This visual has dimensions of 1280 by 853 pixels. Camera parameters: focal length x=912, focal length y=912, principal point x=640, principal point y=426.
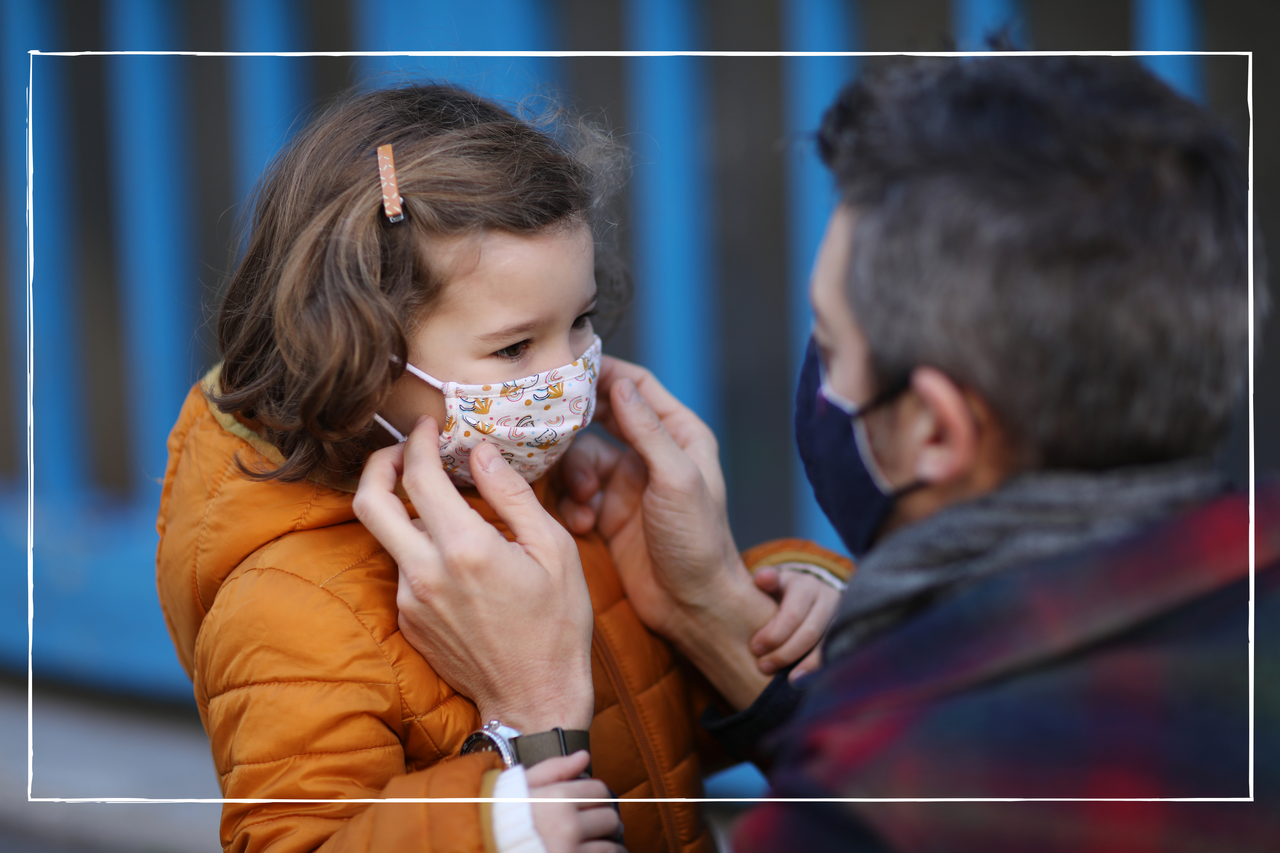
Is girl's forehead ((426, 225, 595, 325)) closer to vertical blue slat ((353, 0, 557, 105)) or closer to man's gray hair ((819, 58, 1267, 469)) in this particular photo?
man's gray hair ((819, 58, 1267, 469))

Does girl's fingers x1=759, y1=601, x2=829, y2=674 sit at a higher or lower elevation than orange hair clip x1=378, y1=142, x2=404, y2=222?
lower

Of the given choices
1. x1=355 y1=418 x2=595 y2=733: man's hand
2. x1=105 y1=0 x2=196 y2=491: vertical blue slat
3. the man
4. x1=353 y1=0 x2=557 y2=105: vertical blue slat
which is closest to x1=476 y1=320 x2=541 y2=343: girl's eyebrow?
x1=355 y1=418 x2=595 y2=733: man's hand

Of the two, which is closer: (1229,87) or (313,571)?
(313,571)

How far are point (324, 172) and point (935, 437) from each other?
3.44 ft

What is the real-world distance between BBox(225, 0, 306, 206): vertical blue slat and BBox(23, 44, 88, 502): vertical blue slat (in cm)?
60

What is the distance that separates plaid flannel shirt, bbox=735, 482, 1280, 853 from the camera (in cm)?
94

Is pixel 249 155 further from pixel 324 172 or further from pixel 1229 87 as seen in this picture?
pixel 1229 87

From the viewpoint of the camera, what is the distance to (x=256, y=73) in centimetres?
314

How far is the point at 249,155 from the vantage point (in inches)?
127

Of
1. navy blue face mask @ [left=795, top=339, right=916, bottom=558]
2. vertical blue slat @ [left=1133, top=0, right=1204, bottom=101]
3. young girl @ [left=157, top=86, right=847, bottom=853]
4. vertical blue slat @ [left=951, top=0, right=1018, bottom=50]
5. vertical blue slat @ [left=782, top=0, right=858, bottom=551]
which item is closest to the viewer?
navy blue face mask @ [left=795, top=339, right=916, bottom=558]

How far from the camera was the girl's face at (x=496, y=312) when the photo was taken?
4.73ft

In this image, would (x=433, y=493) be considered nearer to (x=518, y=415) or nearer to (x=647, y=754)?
(x=518, y=415)

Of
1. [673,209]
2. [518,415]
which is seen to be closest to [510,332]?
[518,415]

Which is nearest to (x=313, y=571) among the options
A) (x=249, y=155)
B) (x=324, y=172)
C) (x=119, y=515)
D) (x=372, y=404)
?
(x=372, y=404)
